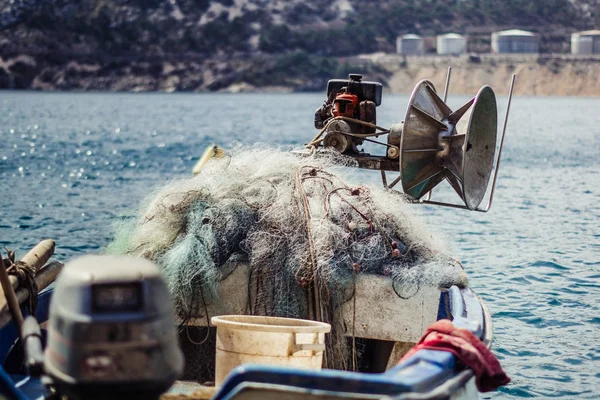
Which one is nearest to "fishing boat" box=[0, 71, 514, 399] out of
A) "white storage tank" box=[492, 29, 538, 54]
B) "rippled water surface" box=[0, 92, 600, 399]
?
"rippled water surface" box=[0, 92, 600, 399]

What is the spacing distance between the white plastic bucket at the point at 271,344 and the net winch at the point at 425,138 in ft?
9.40

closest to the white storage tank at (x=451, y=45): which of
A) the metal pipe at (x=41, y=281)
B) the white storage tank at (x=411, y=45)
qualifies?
the white storage tank at (x=411, y=45)

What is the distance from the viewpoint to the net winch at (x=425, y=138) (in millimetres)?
8430

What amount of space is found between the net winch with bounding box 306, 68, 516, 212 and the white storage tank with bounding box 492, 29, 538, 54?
113963mm

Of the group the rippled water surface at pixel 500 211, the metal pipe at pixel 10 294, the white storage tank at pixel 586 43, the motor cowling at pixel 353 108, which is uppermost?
the motor cowling at pixel 353 108

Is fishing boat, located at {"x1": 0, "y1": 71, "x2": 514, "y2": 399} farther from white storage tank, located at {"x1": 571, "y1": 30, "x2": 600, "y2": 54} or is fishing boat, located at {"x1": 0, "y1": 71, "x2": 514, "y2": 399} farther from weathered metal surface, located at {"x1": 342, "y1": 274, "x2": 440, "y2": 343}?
white storage tank, located at {"x1": 571, "y1": 30, "x2": 600, "y2": 54}

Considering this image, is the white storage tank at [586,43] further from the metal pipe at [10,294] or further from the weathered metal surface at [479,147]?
the metal pipe at [10,294]

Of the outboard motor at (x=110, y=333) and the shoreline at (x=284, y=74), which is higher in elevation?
the outboard motor at (x=110, y=333)

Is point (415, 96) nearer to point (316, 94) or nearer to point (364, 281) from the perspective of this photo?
point (364, 281)

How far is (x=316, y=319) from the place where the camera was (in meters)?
6.83

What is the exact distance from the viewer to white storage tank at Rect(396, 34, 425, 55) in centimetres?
12094

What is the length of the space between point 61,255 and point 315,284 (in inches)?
366

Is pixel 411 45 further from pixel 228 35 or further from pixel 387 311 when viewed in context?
pixel 387 311

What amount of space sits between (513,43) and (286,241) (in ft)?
387
